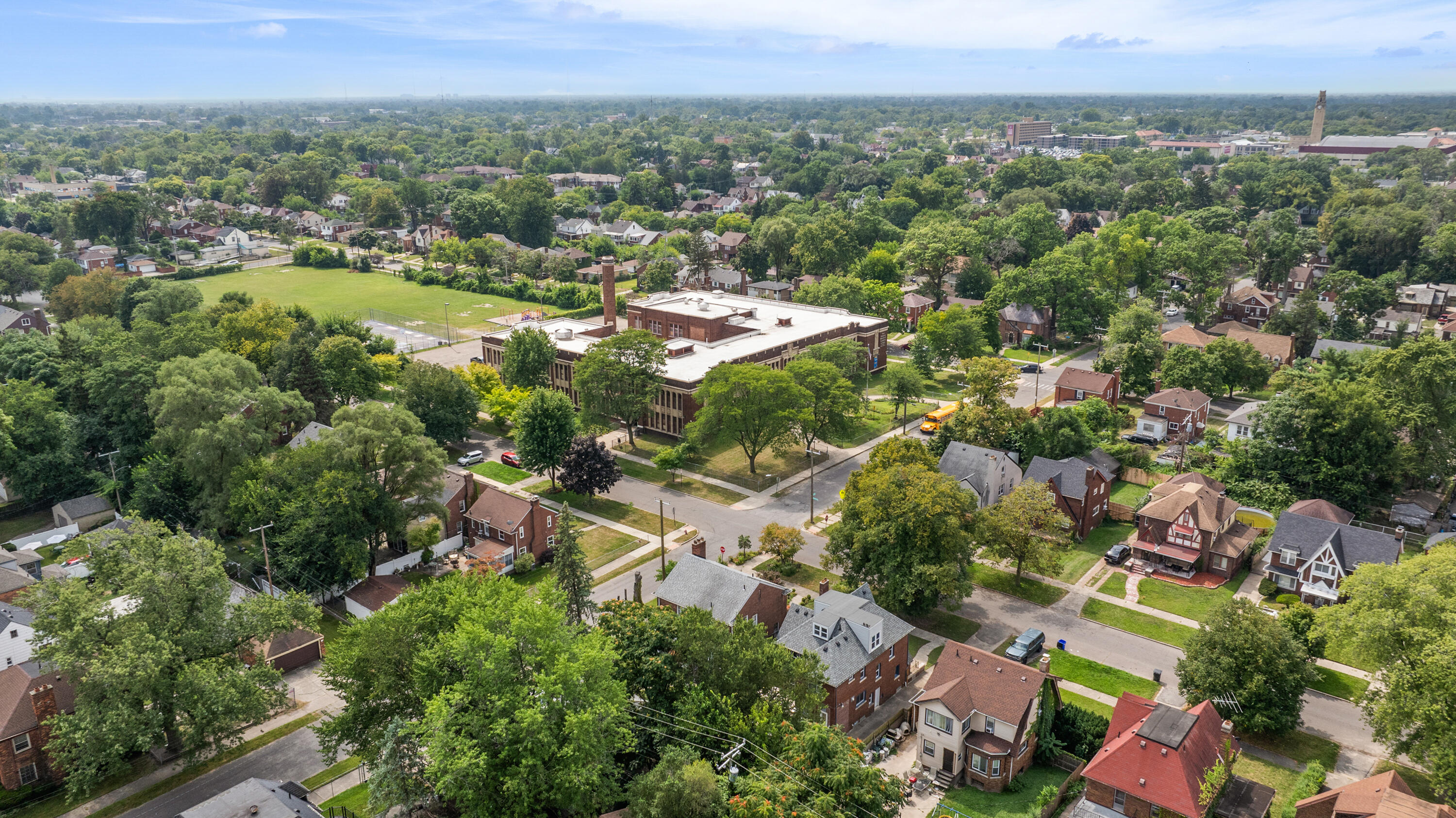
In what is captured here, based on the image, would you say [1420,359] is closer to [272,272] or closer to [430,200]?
[272,272]

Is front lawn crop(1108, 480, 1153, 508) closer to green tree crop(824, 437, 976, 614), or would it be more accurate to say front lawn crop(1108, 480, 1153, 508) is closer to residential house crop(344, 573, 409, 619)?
green tree crop(824, 437, 976, 614)

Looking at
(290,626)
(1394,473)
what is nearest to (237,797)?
(290,626)

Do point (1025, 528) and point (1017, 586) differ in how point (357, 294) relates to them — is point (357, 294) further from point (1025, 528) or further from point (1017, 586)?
point (1025, 528)

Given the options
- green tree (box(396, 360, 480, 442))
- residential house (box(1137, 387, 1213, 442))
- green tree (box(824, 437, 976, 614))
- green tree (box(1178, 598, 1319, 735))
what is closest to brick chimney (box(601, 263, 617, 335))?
green tree (box(396, 360, 480, 442))

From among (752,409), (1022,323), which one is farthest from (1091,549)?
(1022,323)

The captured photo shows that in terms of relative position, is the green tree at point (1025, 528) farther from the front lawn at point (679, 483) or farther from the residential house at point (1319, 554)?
the front lawn at point (679, 483)

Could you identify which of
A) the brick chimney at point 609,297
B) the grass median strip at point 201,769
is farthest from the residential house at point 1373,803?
the brick chimney at point 609,297

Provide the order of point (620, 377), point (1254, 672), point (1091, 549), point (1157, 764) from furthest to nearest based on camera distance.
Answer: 1. point (620, 377)
2. point (1091, 549)
3. point (1254, 672)
4. point (1157, 764)
